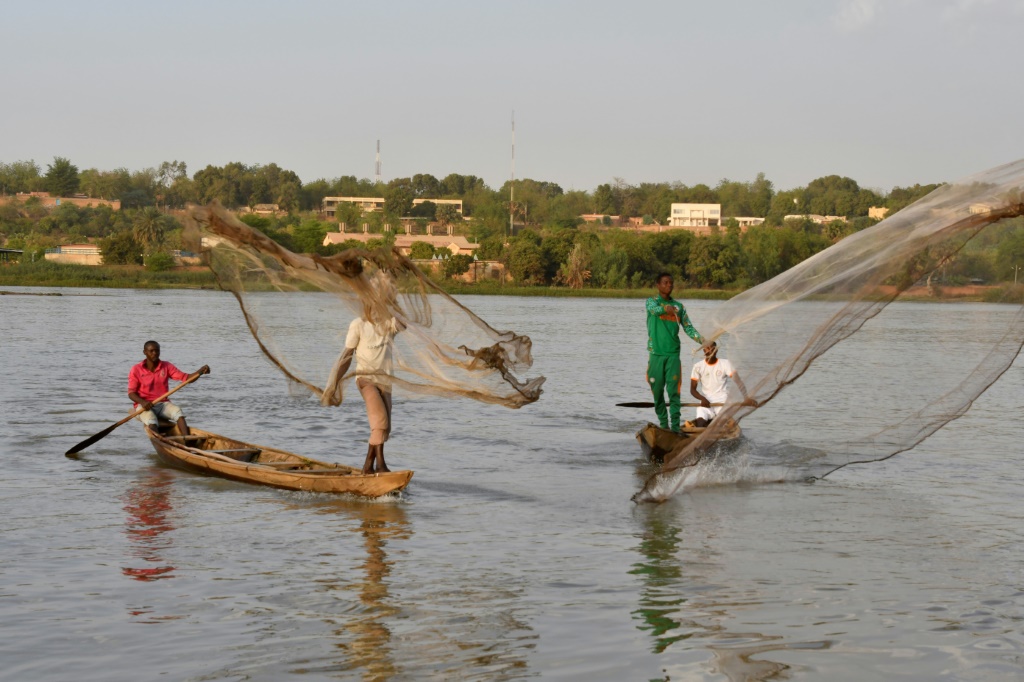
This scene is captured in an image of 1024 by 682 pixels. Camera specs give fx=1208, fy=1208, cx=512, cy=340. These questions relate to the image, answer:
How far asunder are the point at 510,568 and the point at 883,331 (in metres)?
4.42

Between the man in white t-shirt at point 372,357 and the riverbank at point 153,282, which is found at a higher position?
the riverbank at point 153,282

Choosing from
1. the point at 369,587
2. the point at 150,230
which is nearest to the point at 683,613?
the point at 369,587

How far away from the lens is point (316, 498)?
11.1 m

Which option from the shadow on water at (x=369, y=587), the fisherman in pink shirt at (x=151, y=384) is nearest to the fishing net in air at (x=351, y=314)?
the shadow on water at (x=369, y=587)

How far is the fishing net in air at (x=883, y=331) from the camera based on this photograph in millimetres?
8828

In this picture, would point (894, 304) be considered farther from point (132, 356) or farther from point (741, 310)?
point (132, 356)

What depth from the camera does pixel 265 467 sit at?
11633 millimetres

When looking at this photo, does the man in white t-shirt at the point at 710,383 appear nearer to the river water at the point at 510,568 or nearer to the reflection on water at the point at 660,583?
the river water at the point at 510,568

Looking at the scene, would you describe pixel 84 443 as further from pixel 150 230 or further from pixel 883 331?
pixel 150 230

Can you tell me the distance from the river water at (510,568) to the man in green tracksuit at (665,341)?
39.9 inches

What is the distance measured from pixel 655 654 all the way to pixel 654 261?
292 ft

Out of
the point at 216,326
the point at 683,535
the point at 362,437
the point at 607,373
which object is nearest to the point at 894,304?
the point at 683,535

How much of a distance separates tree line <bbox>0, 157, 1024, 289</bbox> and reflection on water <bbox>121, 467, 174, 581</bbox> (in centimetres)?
632

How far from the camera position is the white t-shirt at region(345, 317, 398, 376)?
408 inches
